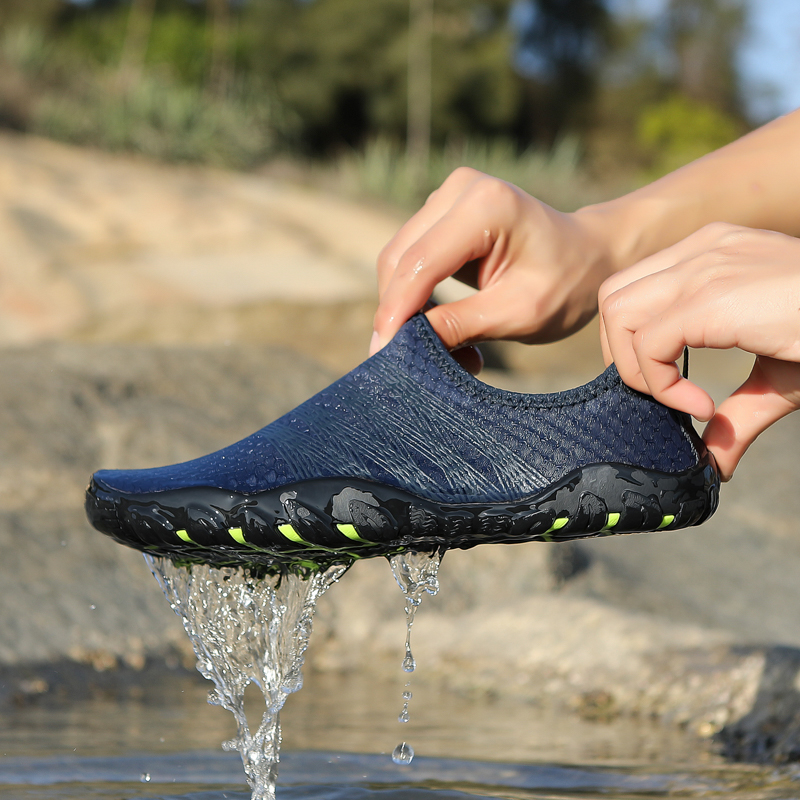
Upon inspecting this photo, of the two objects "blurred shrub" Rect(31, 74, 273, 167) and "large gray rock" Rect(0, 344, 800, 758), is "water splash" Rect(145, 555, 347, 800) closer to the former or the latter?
"large gray rock" Rect(0, 344, 800, 758)

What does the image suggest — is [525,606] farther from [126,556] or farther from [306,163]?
[306,163]

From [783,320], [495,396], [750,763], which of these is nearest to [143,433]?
[750,763]

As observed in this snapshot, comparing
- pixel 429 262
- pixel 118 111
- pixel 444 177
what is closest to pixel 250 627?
pixel 429 262

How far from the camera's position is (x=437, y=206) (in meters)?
1.70

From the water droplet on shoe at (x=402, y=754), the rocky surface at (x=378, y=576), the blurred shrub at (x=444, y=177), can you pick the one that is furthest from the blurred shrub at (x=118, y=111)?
the water droplet on shoe at (x=402, y=754)

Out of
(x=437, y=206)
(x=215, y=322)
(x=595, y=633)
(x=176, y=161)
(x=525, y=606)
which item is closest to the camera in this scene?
(x=437, y=206)

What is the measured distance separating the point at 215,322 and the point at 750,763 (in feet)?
16.8

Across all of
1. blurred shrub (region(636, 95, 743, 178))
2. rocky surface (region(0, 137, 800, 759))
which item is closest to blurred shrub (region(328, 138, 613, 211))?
blurred shrub (region(636, 95, 743, 178))

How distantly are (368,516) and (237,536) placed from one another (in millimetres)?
165

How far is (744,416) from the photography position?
4.99 ft

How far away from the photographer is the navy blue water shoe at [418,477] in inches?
52.4

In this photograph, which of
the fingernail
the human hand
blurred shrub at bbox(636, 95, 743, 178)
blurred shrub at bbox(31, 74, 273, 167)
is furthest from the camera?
blurred shrub at bbox(636, 95, 743, 178)

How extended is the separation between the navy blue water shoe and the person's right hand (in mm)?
120

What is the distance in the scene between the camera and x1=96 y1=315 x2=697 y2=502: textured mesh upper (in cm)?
138
